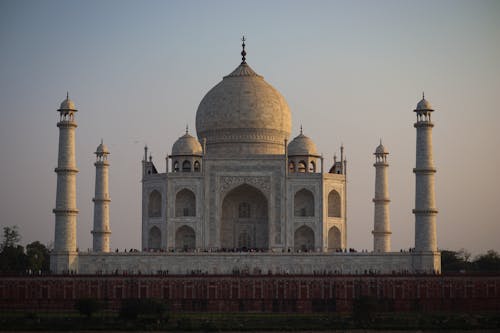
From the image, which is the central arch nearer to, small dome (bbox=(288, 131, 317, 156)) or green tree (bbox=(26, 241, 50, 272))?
small dome (bbox=(288, 131, 317, 156))

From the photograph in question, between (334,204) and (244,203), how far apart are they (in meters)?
3.87

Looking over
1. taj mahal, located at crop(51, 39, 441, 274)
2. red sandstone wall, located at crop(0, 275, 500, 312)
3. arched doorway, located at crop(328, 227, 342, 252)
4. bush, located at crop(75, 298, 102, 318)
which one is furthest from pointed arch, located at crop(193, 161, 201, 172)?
bush, located at crop(75, 298, 102, 318)

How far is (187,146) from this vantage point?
52500 millimetres

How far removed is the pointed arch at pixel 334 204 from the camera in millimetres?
52250

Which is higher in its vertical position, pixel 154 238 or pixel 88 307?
pixel 154 238

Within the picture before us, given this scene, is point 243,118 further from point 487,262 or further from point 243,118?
point 487,262

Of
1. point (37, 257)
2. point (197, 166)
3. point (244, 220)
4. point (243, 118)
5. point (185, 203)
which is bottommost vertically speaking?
point (37, 257)

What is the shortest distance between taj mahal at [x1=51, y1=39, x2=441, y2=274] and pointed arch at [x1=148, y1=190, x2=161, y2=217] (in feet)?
0.20

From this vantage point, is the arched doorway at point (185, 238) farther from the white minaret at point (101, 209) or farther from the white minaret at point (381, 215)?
the white minaret at point (381, 215)

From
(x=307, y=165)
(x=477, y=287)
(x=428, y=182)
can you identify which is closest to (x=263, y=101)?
(x=307, y=165)

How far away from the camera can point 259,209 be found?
5275cm

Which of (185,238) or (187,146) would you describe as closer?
(185,238)

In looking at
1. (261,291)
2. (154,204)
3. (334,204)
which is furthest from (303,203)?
(261,291)

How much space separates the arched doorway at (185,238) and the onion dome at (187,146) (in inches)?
132
